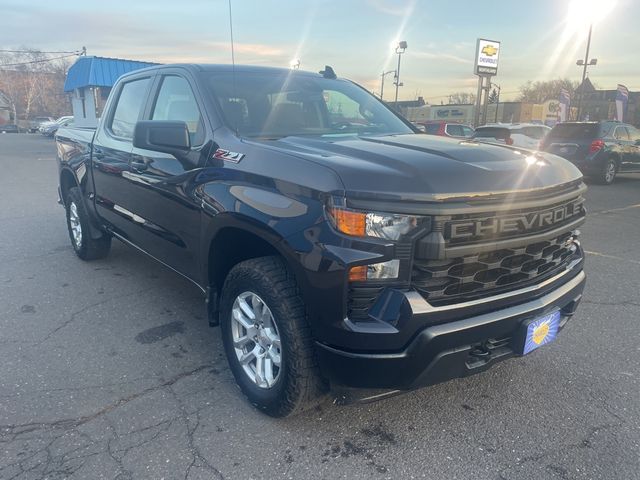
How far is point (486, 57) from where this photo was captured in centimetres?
3712

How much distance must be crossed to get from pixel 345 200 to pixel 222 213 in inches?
35.2

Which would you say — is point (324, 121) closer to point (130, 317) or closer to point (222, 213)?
point (222, 213)

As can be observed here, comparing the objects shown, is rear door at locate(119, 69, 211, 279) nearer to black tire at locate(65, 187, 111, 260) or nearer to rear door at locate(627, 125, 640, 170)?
black tire at locate(65, 187, 111, 260)

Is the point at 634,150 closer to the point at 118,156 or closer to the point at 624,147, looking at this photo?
the point at 624,147

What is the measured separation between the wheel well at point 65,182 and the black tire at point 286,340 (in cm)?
376

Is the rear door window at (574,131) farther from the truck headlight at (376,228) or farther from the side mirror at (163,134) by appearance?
the truck headlight at (376,228)

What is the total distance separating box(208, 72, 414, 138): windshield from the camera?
128 inches

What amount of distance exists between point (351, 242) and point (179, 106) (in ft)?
6.69

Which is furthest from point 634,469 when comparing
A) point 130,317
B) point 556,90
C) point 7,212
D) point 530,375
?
point 556,90

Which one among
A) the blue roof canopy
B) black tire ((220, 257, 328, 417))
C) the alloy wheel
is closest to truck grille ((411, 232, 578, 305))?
black tire ((220, 257, 328, 417))

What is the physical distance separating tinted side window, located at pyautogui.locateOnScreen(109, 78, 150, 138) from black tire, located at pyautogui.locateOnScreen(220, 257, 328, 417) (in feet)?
7.13

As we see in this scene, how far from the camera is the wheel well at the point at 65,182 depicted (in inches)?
221

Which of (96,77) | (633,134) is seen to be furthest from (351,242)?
(96,77)

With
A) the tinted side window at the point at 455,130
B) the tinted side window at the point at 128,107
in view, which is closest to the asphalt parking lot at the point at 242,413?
the tinted side window at the point at 128,107
